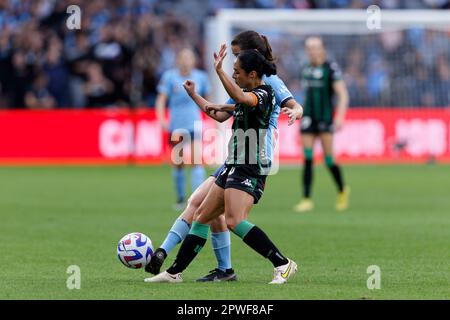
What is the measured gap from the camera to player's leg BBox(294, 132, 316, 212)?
1667 centimetres

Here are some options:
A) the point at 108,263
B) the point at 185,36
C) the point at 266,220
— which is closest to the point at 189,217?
the point at 108,263

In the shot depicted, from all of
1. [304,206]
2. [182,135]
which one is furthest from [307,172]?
[182,135]

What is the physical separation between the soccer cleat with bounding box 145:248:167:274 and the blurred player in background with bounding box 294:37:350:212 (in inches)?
295

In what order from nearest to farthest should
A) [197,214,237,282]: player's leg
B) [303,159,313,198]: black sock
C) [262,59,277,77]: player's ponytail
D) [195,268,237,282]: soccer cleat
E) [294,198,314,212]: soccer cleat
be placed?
[262,59,277,77]: player's ponytail < [195,268,237,282]: soccer cleat < [197,214,237,282]: player's leg < [294,198,314,212]: soccer cleat < [303,159,313,198]: black sock

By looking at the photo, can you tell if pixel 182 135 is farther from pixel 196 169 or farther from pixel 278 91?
pixel 278 91

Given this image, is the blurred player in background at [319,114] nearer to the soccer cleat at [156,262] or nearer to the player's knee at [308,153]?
the player's knee at [308,153]

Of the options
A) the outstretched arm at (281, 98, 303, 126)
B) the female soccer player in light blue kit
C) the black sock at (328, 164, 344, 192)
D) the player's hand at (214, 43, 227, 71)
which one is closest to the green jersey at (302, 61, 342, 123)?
the black sock at (328, 164, 344, 192)

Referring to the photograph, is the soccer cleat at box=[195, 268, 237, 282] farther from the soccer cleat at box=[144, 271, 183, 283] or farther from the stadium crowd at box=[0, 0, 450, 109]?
the stadium crowd at box=[0, 0, 450, 109]

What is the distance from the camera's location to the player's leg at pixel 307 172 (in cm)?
1667

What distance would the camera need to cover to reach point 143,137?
26.8 meters

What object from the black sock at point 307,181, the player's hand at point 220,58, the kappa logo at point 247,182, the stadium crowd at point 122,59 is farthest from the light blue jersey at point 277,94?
the stadium crowd at point 122,59

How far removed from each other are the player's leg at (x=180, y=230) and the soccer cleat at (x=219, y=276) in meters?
0.36

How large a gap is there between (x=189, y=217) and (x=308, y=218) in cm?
601
